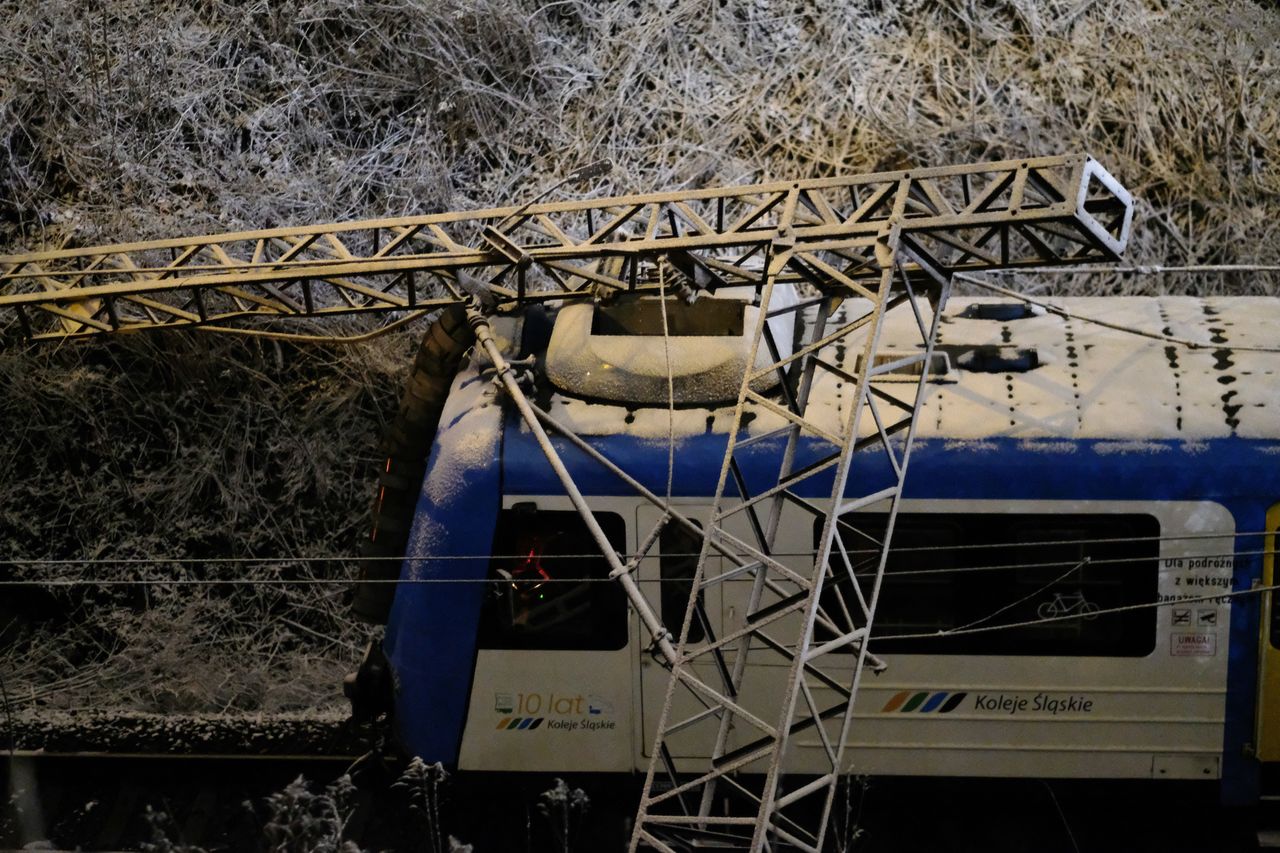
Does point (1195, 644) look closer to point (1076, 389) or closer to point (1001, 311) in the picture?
point (1076, 389)

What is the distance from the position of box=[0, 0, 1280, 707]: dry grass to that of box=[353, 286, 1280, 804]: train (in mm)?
4179

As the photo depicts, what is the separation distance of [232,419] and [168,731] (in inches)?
127

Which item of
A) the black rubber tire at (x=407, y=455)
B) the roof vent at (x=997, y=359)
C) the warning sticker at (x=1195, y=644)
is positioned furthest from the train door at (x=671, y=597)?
the warning sticker at (x=1195, y=644)

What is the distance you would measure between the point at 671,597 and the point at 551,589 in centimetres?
68

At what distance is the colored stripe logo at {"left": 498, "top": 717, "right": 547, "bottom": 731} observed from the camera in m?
8.16

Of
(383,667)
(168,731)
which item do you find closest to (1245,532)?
(383,667)

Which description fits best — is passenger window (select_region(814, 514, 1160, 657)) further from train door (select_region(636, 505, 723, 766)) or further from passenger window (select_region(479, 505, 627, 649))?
passenger window (select_region(479, 505, 627, 649))

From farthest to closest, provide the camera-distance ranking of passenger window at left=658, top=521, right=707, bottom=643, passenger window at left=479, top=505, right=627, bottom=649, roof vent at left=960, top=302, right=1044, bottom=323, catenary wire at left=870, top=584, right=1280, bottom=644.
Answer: roof vent at left=960, top=302, right=1044, bottom=323 → passenger window at left=479, top=505, right=627, bottom=649 → passenger window at left=658, top=521, right=707, bottom=643 → catenary wire at left=870, top=584, right=1280, bottom=644

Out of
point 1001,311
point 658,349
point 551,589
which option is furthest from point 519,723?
point 1001,311

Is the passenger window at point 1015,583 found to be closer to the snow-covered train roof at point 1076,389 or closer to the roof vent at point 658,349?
the snow-covered train roof at point 1076,389

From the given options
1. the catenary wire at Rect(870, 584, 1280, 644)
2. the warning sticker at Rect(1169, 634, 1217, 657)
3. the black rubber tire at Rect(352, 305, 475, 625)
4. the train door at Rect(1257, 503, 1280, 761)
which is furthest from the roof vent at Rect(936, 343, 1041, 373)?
the black rubber tire at Rect(352, 305, 475, 625)

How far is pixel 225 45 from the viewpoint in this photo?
14.7 m

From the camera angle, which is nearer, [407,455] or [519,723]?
[519,723]

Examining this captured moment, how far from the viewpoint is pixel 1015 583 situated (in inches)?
307
